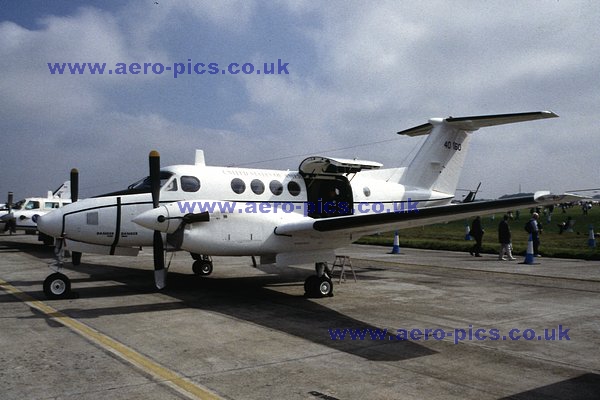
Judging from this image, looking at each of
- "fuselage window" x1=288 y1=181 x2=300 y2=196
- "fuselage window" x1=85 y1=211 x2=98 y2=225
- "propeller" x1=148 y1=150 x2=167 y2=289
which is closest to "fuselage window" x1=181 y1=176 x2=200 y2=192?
"propeller" x1=148 y1=150 x2=167 y2=289

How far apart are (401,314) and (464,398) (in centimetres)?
414

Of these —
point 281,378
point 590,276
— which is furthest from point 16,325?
point 590,276

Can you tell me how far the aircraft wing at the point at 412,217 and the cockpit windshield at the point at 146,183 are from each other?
2.99m

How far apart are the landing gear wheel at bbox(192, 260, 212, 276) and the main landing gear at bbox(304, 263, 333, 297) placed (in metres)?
4.33

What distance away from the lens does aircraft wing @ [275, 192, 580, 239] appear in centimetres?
748

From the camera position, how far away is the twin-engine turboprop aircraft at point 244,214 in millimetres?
9555

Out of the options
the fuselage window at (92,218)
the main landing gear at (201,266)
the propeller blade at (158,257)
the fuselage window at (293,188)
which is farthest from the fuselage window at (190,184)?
the main landing gear at (201,266)

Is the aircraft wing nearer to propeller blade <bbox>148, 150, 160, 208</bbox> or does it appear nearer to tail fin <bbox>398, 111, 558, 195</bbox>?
propeller blade <bbox>148, 150, 160, 208</bbox>

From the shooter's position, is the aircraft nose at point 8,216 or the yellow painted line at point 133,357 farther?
the aircraft nose at point 8,216

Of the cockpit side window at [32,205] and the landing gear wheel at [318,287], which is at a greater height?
the cockpit side window at [32,205]

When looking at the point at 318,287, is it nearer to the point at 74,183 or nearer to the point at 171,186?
the point at 171,186

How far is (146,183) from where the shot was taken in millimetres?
11352

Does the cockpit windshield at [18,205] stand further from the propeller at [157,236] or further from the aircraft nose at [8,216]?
the propeller at [157,236]

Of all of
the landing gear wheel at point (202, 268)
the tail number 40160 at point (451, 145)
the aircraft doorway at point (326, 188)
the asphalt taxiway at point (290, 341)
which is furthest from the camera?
the tail number 40160 at point (451, 145)
